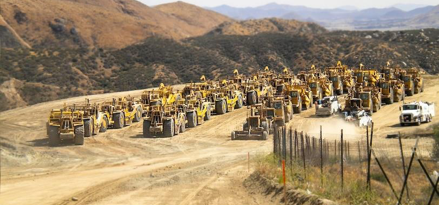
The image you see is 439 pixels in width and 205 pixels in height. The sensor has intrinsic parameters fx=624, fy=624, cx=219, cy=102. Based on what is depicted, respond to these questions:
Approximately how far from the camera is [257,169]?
71.5 feet

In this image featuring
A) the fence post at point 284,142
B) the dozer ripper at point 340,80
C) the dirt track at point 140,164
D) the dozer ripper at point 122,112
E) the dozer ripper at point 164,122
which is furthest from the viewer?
the dozer ripper at point 340,80

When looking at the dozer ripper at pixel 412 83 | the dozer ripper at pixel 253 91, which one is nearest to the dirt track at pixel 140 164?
the dozer ripper at pixel 253 91

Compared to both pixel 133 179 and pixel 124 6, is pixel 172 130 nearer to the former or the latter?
pixel 133 179

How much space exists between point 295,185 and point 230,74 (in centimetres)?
6187

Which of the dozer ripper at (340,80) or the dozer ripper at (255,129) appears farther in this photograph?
the dozer ripper at (340,80)

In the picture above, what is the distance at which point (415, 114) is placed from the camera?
3409cm

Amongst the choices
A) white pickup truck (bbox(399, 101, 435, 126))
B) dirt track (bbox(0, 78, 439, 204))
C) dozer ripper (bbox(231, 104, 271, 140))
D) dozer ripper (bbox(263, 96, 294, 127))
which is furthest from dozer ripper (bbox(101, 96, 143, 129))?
white pickup truck (bbox(399, 101, 435, 126))

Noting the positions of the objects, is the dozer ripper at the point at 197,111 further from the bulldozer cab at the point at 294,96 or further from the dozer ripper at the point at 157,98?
the bulldozer cab at the point at 294,96

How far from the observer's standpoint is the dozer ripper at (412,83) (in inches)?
1913

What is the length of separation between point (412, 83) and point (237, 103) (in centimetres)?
1428

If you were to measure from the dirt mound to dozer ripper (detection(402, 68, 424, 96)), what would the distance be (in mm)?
30332

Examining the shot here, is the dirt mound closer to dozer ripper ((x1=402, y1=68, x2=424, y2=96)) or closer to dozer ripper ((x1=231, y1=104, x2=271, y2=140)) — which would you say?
dozer ripper ((x1=231, y1=104, x2=271, y2=140))

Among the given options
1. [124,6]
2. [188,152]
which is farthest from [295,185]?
[124,6]

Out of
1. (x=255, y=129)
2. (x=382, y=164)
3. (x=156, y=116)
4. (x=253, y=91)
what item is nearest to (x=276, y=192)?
(x=382, y=164)
